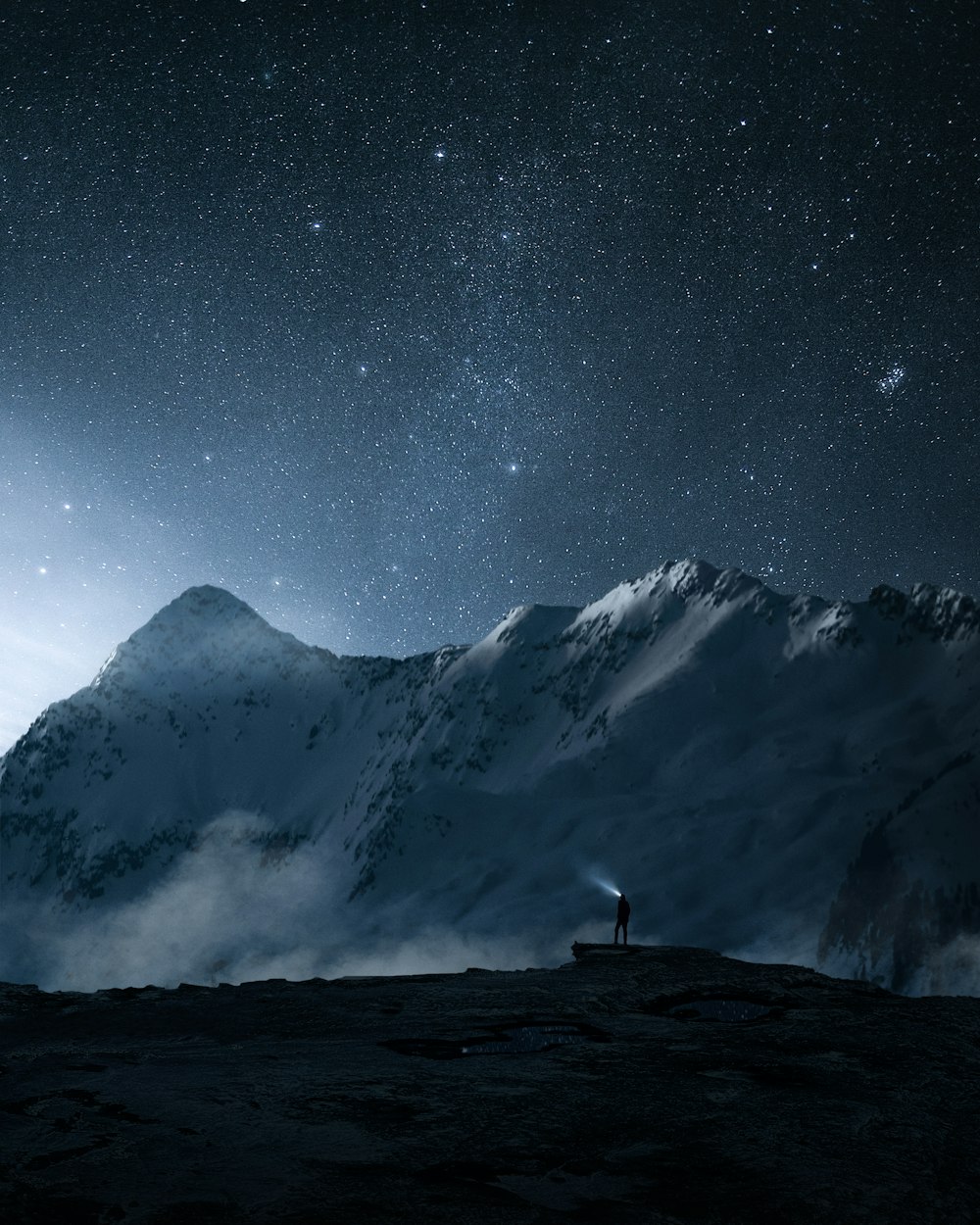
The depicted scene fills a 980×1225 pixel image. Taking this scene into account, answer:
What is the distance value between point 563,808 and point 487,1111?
96930 millimetres

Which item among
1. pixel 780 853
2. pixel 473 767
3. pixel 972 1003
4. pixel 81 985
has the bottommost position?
pixel 81 985

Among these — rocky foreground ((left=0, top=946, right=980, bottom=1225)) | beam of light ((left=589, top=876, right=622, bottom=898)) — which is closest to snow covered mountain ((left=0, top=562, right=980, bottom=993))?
beam of light ((left=589, top=876, right=622, bottom=898))

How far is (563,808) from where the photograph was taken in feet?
325

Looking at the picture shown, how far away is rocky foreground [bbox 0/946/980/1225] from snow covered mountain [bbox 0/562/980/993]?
58.5 metres

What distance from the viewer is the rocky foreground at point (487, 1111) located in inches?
144

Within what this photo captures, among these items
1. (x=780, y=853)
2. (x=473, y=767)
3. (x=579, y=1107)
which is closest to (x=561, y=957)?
(x=780, y=853)

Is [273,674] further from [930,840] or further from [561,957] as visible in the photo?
[930,840]

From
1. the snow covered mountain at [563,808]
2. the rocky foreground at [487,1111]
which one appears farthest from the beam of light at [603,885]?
the rocky foreground at [487,1111]

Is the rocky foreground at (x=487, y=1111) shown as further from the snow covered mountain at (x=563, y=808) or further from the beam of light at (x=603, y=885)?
the beam of light at (x=603, y=885)

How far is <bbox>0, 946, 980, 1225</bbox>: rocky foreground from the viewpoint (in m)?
3.65

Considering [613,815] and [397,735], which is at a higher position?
[397,735]

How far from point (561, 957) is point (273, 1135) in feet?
232

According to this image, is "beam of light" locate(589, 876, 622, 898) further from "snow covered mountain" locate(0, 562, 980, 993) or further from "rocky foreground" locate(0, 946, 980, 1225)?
"rocky foreground" locate(0, 946, 980, 1225)

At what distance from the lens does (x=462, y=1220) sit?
3.42 m
